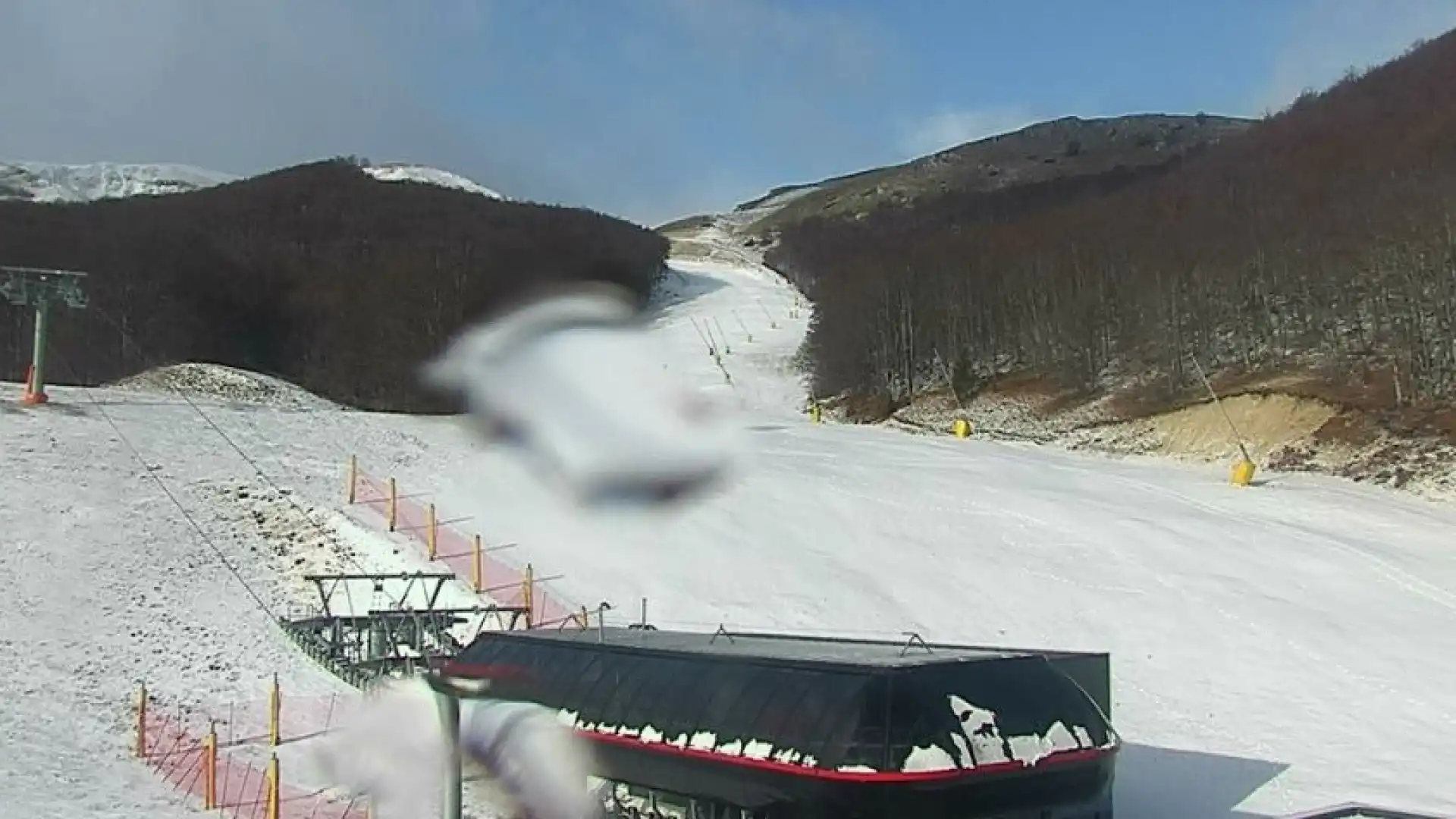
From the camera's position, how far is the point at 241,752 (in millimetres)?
16562

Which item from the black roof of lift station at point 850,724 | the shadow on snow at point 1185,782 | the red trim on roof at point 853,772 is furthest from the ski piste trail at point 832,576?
the red trim on roof at point 853,772

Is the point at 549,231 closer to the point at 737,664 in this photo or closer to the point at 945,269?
the point at 945,269

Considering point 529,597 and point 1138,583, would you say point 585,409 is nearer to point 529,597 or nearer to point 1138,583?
point 529,597

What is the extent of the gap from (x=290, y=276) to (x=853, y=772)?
77614 mm

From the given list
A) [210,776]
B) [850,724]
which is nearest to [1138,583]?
[850,724]

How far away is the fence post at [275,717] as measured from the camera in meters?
16.9

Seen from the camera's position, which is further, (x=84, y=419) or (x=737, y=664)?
(x=84, y=419)

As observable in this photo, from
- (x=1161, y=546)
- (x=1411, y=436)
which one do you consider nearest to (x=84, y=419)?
(x=1161, y=546)

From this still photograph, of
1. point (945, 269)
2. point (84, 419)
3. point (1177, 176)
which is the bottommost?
point (84, 419)

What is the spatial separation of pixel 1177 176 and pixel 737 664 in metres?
93.6

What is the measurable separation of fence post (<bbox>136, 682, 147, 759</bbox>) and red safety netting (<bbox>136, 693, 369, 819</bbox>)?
0.03 metres

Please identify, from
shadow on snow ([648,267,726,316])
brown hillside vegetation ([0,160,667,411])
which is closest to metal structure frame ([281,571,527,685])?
brown hillside vegetation ([0,160,667,411])

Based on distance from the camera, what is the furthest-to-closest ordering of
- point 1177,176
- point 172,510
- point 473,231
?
point 1177,176
point 473,231
point 172,510

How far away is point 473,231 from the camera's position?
9206 cm
